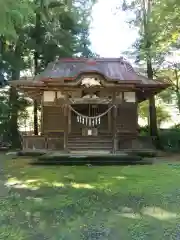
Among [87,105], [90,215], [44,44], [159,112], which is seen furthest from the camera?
[159,112]

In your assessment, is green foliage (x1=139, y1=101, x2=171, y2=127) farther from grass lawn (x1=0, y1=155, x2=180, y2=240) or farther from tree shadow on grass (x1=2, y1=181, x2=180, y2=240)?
tree shadow on grass (x1=2, y1=181, x2=180, y2=240)

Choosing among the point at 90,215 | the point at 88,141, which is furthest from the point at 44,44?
the point at 90,215

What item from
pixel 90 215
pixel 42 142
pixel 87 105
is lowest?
pixel 90 215

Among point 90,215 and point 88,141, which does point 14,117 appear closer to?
point 88,141

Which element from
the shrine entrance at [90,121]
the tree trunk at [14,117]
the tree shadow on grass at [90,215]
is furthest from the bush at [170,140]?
the tree shadow on grass at [90,215]

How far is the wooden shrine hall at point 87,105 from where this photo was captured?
13.2 meters

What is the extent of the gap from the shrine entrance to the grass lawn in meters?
5.28

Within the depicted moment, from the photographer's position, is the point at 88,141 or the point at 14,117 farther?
the point at 14,117

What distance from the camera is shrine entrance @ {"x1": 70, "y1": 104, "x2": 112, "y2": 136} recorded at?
14.3 m

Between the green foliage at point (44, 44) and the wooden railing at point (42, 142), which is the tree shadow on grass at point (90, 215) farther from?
the green foliage at point (44, 44)

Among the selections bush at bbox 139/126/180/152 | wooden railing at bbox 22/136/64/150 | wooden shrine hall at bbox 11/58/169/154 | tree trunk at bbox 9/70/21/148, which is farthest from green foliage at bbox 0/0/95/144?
Result: bush at bbox 139/126/180/152

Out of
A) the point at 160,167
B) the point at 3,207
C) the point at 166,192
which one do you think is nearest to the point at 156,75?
the point at 160,167

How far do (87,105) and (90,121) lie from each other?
4.89ft

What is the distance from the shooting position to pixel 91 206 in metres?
5.41
